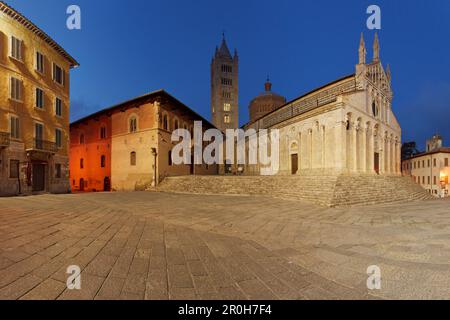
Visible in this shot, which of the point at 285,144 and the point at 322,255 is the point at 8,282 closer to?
the point at 322,255

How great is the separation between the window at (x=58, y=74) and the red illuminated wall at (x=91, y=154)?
6.26 meters

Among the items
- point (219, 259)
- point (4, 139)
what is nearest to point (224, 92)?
point (4, 139)

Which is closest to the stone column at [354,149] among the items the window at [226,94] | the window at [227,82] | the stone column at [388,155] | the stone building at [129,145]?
the stone column at [388,155]

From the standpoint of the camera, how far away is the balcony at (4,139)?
46.8ft

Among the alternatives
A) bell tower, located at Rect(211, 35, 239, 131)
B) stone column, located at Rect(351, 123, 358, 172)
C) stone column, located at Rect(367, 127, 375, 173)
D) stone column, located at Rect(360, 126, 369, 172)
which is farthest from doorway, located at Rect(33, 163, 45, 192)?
bell tower, located at Rect(211, 35, 239, 131)

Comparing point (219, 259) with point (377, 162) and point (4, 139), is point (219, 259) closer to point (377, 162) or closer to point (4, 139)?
point (4, 139)

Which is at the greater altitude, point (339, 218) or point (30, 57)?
point (30, 57)

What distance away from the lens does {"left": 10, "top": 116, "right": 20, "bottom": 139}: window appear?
15047mm

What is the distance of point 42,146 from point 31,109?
296 centimetres

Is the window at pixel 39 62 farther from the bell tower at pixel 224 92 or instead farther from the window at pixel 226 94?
the window at pixel 226 94

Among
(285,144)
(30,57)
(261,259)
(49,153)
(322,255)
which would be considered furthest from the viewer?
(285,144)

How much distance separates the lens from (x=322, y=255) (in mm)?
4141

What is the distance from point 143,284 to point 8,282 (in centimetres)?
181

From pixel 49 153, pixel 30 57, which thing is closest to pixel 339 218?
pixel 49 153
